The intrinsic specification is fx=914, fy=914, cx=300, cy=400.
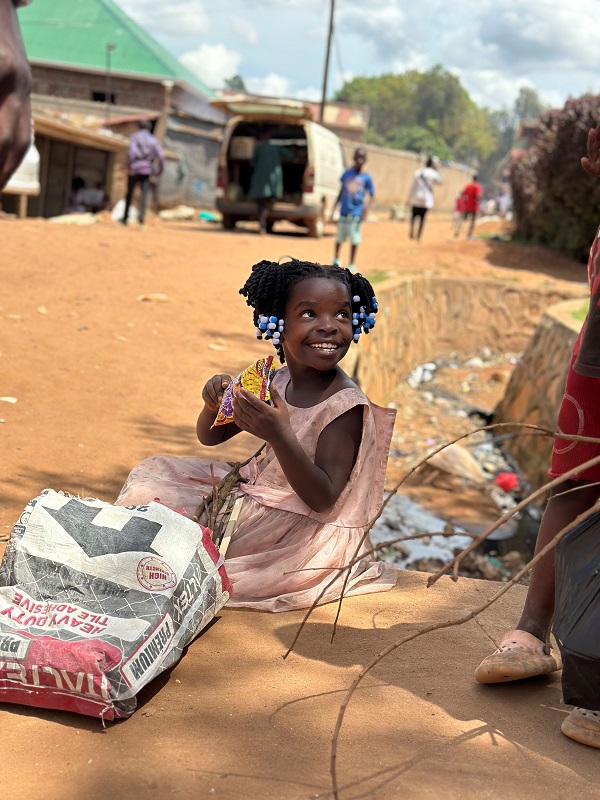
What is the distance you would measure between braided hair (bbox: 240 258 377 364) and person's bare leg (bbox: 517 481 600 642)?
3.17 ft

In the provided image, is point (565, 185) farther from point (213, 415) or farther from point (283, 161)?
point (213, 415)

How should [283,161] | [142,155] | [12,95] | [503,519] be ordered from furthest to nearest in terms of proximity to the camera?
[283,161] < [142,155] < [503,519] < [12,95]

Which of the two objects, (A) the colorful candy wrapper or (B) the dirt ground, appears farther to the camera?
(A) the colorful candy wrapper

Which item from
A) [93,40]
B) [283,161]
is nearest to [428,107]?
[93,40]

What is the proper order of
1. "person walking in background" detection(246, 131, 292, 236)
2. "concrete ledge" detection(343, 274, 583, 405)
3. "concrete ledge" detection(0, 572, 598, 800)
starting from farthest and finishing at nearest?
"person walking in background" detection(246, 131, 292, 236)
"concrete ledge" detection(343, 274, 583, 405)
"concrete ledge" detection(0, 572, 598, 800)

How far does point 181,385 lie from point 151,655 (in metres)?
3.81

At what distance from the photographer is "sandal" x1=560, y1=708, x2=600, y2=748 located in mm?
2070

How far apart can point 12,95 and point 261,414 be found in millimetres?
1411

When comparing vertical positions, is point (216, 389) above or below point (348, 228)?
below

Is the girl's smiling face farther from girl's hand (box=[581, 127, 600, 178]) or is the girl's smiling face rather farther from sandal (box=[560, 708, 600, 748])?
sandal (box=[560, 708, 600, 748])

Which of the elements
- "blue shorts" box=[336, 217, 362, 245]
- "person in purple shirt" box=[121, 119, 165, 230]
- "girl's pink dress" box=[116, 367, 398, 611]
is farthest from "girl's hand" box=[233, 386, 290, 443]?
"person in purple shirt" box=[121, 119, 165, 230]

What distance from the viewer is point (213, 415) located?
10.5 feet

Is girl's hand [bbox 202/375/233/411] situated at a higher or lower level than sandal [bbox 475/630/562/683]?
higher

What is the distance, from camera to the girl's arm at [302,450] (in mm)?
2693
